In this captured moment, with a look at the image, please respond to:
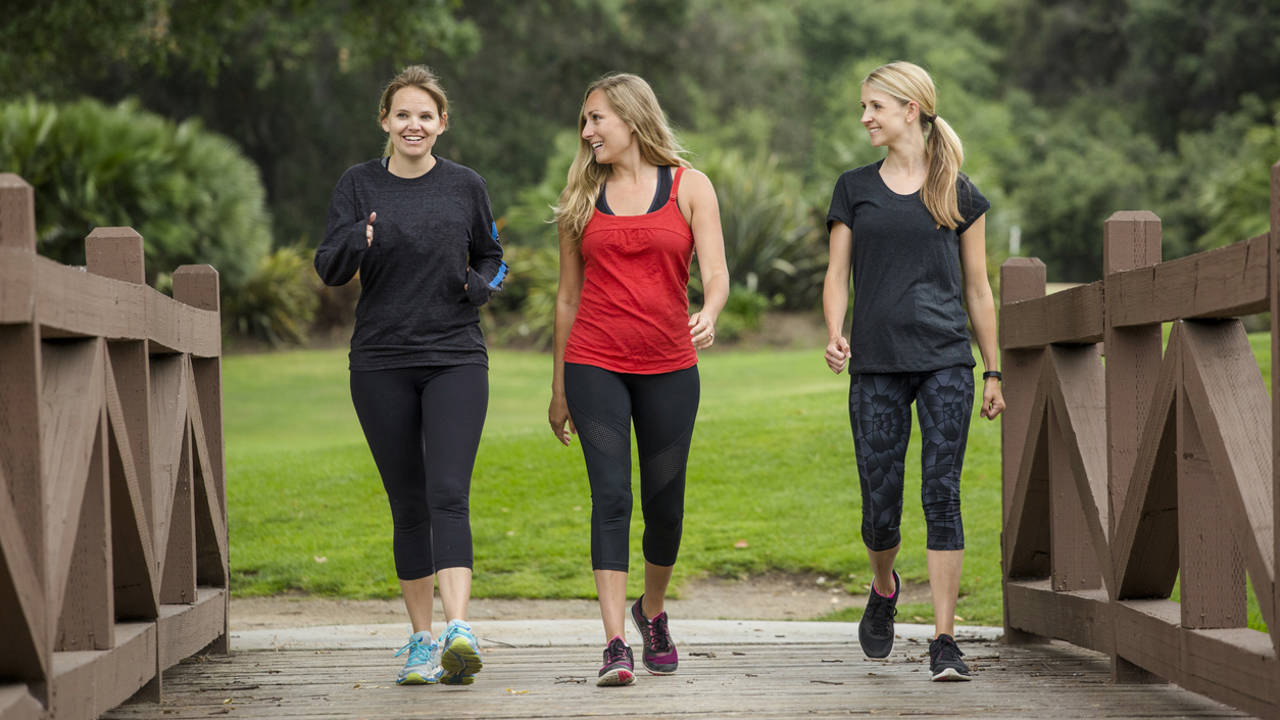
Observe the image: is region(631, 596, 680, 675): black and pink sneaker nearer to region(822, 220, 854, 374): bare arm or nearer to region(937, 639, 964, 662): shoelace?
region(937, 639, 964, 662): shoelace

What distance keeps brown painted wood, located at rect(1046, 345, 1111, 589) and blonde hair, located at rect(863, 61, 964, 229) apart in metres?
0.64

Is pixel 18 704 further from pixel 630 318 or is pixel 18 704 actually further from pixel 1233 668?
pixel 1233 668

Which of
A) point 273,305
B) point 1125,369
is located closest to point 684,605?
point 1125,369

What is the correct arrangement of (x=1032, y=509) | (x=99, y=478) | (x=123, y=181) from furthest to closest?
1. (x=123, y=181)
2. (x=1032, y=509)
3. (x=99, y=478)

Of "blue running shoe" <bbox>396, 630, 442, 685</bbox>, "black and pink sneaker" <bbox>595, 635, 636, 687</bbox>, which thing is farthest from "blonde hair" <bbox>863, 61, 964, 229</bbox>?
"blue running shoe" <bbox>396, 630, 442, 685</bbox>

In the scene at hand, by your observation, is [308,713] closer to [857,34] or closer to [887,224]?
[887,224]

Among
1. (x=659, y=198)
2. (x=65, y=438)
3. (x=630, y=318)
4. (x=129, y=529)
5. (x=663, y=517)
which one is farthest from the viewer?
(x=663, y=517)

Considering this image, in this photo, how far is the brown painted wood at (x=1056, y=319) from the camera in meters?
4.51

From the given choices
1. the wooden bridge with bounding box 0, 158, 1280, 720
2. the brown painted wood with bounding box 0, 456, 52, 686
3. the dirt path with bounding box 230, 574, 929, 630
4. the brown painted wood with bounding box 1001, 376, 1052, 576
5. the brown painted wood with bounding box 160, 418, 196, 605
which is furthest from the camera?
the dirt path with bounding box 230, 574, 929, 630

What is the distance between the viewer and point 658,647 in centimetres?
470

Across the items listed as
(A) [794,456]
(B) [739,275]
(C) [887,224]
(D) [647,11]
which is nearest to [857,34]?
(D) [647,11]

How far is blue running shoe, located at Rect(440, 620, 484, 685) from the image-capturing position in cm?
424

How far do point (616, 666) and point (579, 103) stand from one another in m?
34.9

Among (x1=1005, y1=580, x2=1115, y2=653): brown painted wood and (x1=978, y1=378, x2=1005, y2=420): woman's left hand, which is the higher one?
(x1=978, y1=378, x2=1005, y2=420): woman's left hand
